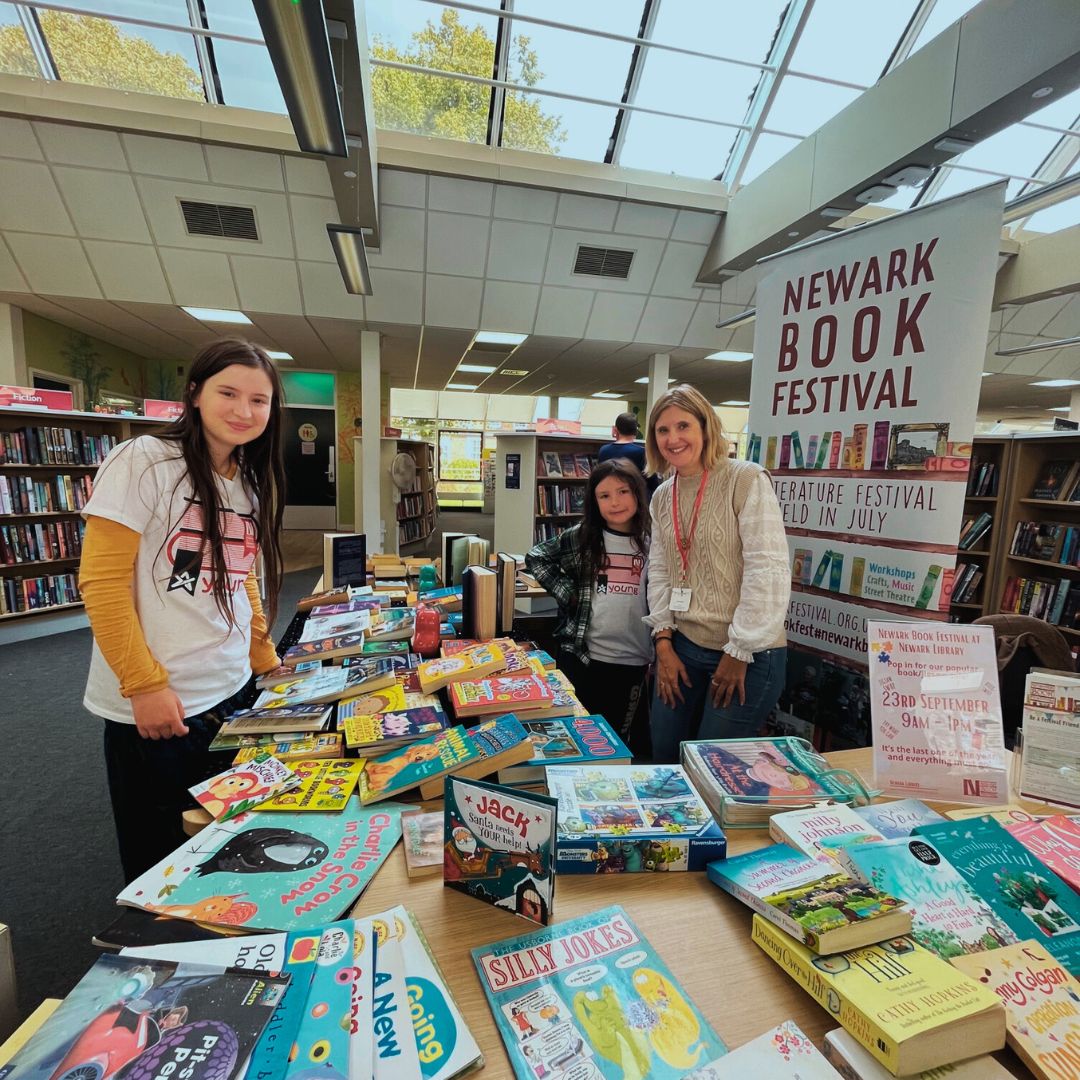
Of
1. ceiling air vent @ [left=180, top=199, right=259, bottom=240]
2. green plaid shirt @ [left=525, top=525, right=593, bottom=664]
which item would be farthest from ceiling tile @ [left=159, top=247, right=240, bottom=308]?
green plaid shirt @ [left=525, top=525, right=593, bottom=664]

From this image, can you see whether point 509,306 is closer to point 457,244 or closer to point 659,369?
point 457,244

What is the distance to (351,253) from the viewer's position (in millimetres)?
4199

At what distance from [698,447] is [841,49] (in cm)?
624

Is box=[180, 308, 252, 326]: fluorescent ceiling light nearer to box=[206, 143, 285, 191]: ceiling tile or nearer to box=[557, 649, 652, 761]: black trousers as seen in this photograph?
box=[206, 143, 285, 191]: ceiling tile

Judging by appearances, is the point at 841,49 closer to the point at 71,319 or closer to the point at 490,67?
the point at 490,67

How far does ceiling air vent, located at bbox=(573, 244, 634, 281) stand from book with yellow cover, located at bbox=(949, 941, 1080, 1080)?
6.72 meters

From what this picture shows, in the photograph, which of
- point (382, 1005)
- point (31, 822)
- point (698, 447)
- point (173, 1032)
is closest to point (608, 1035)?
point (382, 1005)

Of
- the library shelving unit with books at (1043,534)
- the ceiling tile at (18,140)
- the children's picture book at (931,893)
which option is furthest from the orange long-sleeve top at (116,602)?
the ceiling tile at (18,140)

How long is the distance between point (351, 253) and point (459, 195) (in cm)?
209

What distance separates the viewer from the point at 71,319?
6777 mm

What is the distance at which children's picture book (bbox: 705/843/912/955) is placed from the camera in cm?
74

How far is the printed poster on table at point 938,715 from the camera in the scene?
1.17 metres

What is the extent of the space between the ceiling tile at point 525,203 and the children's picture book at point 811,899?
631 cm

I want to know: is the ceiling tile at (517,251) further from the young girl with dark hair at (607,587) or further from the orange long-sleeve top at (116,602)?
the orange long-sleeve top at (116,602)
